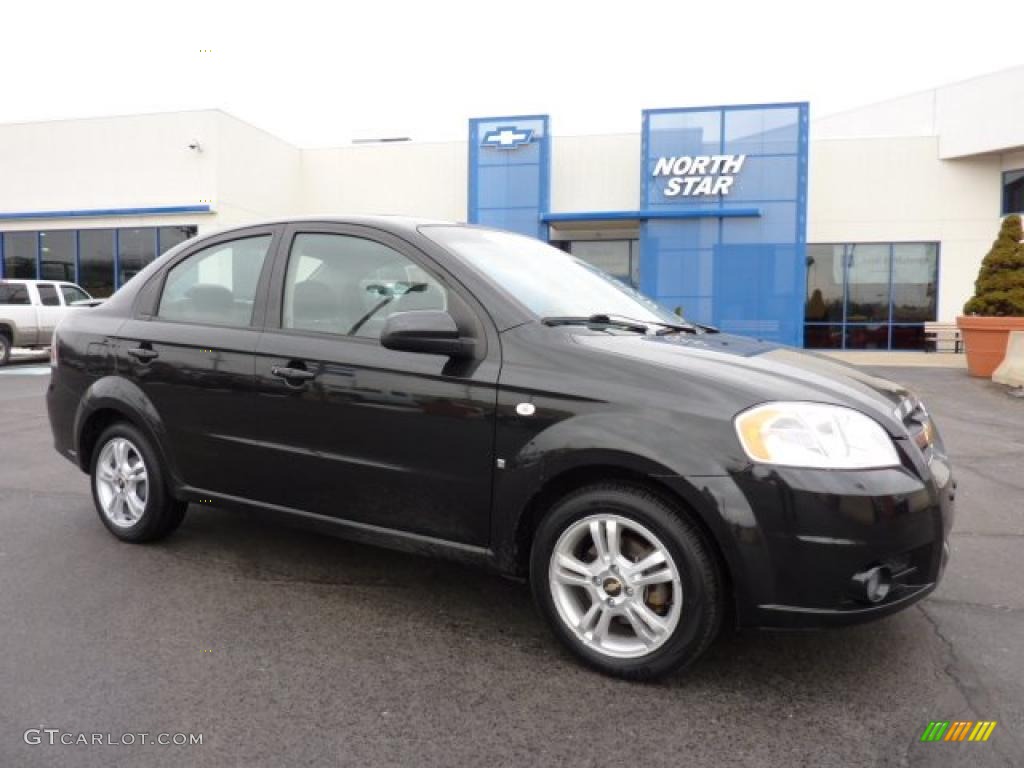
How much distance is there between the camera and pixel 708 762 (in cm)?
238

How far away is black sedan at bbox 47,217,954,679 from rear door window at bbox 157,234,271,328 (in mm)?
12

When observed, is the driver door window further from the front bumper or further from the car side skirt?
the front bumper

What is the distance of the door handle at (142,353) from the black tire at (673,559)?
2317mm

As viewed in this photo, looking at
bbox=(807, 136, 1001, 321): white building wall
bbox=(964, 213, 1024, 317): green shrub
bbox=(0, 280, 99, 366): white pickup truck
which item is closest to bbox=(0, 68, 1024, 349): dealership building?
bbox=(807, 136, 1001, 321): white building wall

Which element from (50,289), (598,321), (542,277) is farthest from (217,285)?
(50,289)

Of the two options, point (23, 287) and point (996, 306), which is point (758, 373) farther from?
point (23, 287)

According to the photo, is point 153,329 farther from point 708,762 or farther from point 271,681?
point 708,762

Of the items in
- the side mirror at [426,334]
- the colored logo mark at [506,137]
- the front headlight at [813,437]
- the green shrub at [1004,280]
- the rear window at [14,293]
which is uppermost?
the colored logo mark at [506,137]

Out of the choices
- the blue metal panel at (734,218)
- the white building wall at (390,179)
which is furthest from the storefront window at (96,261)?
the blue metal panel at (734,218)

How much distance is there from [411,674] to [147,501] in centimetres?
207

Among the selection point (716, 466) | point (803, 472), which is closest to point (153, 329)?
point (716, 466)

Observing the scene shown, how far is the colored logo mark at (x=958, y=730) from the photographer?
98.6 inches

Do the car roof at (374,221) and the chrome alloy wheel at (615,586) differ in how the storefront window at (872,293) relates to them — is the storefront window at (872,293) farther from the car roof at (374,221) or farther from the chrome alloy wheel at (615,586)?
the chrome alloy wheel at (615,586)

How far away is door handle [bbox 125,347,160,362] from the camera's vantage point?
4059 mm
